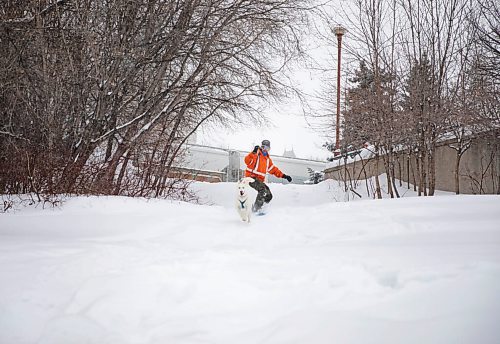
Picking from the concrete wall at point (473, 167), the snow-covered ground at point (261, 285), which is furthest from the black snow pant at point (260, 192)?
the concrete wall at point (473, 167)

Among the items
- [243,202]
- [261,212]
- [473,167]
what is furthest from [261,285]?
[473,167]

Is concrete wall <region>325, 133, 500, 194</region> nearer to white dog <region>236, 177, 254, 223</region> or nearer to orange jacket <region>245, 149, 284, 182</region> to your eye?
orange jacket <region>245, 149, 284, 182</region>

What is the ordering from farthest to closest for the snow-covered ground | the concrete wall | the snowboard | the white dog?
the concrete wall → the snowboard → the white dog → the snow-covered ground

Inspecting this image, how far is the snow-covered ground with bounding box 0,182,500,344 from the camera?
2.68 metres

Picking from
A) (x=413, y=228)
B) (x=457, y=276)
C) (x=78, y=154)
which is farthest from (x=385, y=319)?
(x=78, y=154)

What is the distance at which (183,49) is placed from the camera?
1073cm

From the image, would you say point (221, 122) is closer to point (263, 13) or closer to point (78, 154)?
point (263, 13)

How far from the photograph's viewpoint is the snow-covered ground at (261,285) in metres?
2.68

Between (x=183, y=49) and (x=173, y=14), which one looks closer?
(x=173, y=14)

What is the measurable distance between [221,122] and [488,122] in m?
7.66

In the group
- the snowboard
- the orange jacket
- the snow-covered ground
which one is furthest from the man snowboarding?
the snow-covered ground

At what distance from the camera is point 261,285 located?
3439 millimetres

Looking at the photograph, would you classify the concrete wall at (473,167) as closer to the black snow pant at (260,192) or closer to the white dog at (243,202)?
the black snow pant at (260,192)

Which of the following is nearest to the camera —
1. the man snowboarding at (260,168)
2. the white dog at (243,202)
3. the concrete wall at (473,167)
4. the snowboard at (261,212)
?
the white dog at (243,202)
